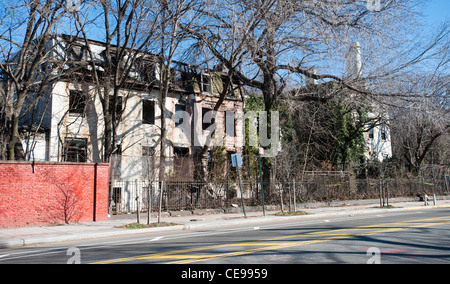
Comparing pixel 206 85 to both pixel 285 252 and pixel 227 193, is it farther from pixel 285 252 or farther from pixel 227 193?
pixel 285 252

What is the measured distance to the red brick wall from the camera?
580 inches

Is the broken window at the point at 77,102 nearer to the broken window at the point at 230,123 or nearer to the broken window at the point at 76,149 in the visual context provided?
the broken window at the point at 76,149

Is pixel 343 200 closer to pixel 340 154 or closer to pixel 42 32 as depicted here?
pixel 340 154

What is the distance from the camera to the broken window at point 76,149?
77.7 feet

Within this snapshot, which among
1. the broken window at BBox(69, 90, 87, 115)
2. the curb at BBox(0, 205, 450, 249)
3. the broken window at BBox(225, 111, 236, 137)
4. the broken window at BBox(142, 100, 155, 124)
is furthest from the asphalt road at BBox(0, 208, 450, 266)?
the broken window at BBox(225, 111, 236, 137)

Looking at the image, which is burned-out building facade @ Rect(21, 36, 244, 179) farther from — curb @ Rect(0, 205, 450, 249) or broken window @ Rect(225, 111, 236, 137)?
curb @ Rect(0, 205, 450, 249)

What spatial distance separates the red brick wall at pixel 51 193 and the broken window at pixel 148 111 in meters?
10.8

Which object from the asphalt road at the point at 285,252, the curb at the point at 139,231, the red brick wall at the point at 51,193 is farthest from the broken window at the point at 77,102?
the asphalt road at the point at 285,252

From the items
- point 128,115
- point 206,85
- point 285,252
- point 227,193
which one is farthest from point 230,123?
point 285,252

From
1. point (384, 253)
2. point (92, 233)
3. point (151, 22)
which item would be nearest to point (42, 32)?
point (151, 22)

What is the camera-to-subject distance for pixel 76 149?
2416 centimetres

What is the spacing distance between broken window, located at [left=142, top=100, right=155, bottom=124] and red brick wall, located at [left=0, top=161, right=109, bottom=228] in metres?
10.8

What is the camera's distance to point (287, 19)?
688 inches

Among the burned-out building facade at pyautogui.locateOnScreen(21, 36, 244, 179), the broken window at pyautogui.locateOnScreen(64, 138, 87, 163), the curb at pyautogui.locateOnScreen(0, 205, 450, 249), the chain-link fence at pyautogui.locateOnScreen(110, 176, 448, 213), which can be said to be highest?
the burned-out building facade at pyautogui.locateOnScreen(21, 36, 244, 179)
